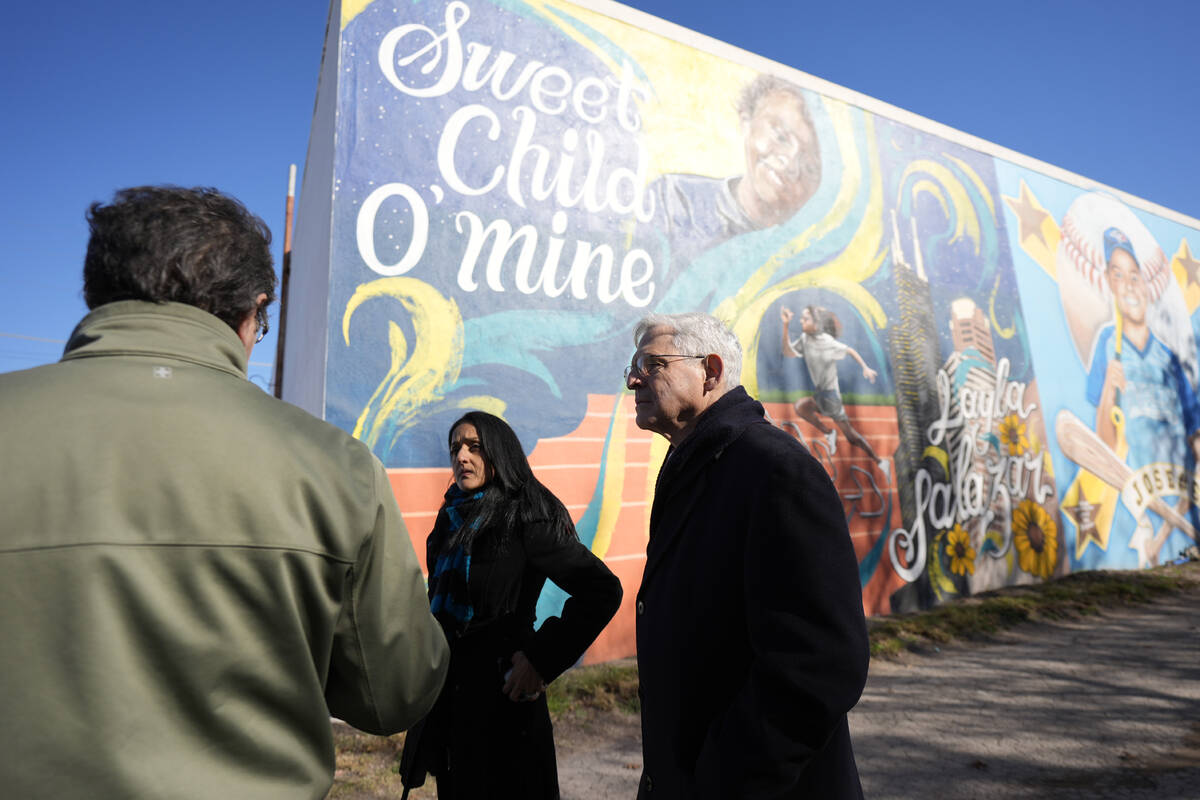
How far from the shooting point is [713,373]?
6.57 feet

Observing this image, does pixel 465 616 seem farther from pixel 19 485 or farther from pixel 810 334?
pixel 810 334

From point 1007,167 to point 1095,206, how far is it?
86.1 inches

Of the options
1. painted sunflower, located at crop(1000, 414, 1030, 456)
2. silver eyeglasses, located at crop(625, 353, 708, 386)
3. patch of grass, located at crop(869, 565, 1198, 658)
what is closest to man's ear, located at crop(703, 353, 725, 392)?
silver eyeglasses, located at crop(625, 353, 708, 386)

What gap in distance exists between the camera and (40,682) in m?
0.87

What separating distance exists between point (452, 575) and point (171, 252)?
1557 millimetres

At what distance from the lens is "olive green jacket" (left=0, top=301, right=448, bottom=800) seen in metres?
0.87

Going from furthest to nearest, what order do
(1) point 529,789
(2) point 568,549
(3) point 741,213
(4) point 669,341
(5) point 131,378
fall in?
(3) point 741,213, (2) point 568,549, (1) point 529,789, (4) point 669,341, (5) point 131,378

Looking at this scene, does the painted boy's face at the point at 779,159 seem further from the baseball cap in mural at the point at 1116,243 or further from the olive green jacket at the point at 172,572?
the olive green jacket at the point at 172,572

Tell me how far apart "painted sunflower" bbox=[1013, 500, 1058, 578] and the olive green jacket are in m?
9.36

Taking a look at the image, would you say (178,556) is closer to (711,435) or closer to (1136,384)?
(711,435)

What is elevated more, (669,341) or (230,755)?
(669,341)

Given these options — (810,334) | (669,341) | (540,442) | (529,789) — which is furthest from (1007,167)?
(529,789)

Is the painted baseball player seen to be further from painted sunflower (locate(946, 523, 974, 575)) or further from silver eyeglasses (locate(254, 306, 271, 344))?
silver eyeglasses (locate(254, 306, 271, 344))

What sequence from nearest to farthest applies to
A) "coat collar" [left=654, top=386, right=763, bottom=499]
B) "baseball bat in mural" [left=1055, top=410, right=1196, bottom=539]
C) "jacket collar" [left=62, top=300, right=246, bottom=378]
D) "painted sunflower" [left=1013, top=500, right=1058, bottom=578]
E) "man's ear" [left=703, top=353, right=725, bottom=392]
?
"jacket collar" [left=62, top=300, right=246, bottom=378]
"coat collar" [left=654, top=386, right=763, bottom=499]
"man's ear" [left=703, top=353, right=725, bottom=392]
"painted sunflower" [left=1013, top=500, right=1058, bottom=578]
"baseball bat in mural" [left=1055, top=410, right=1196, bottom=539]
